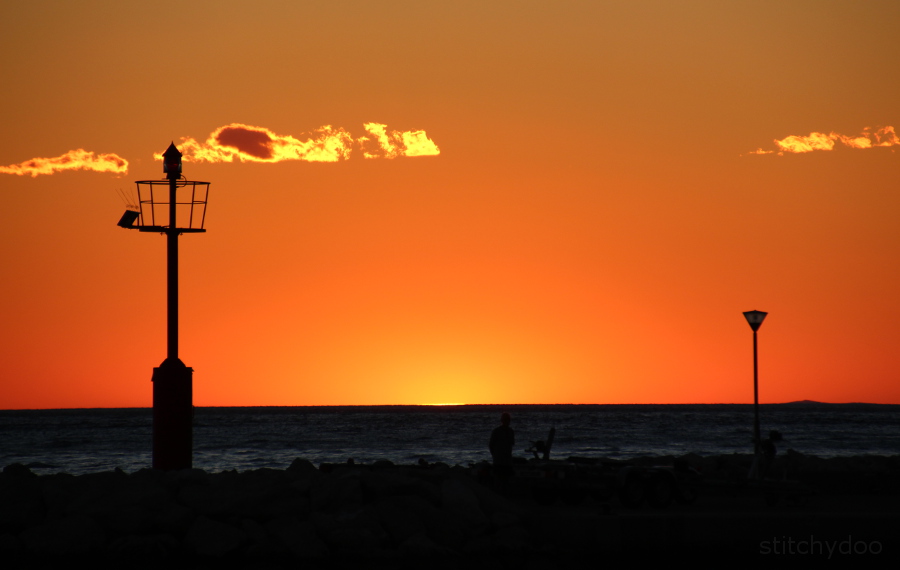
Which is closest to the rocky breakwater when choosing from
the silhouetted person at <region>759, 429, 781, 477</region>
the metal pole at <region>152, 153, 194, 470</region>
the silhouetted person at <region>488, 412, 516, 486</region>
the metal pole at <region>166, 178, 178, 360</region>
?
the metal pole at <region>152, 153, 194, 470</region>

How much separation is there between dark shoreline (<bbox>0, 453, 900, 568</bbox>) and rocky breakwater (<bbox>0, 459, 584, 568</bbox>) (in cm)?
2

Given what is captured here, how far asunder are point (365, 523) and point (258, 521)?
6.49 feet

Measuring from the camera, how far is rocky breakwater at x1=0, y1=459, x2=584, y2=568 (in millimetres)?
16531

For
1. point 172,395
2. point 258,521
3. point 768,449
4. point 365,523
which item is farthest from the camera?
point 768,449

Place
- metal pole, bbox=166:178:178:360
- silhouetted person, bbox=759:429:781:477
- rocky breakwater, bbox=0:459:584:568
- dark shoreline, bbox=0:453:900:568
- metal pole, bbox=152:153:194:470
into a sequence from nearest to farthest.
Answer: dark shoreline, bbox=0:453:900:568 < rocky breakwater, bbox=0:459:584:568 < metal pole, bbox=152:153:194:470 < metal pole, bbox=166:178:178:360 < silhouetted person, bbox=759:429:781:477

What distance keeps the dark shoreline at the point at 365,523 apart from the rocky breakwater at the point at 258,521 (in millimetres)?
20

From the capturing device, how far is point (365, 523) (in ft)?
55.8

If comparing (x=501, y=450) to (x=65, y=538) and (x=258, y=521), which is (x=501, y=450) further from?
(x=65, y=538)

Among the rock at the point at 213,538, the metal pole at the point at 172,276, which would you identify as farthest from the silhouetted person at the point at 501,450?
the metal pole at the point at 172,276

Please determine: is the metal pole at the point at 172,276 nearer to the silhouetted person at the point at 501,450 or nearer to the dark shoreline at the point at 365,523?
the dark shoreline at the point at 365,523

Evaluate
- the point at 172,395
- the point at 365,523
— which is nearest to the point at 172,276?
the point at 172,395

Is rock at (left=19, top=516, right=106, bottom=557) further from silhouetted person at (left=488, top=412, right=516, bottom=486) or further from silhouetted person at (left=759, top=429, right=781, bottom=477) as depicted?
silhouetted person at (left=759, top=429, right=781, bottom=477)

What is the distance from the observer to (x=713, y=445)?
75750 mm

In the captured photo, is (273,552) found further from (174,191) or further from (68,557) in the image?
(174,191)
